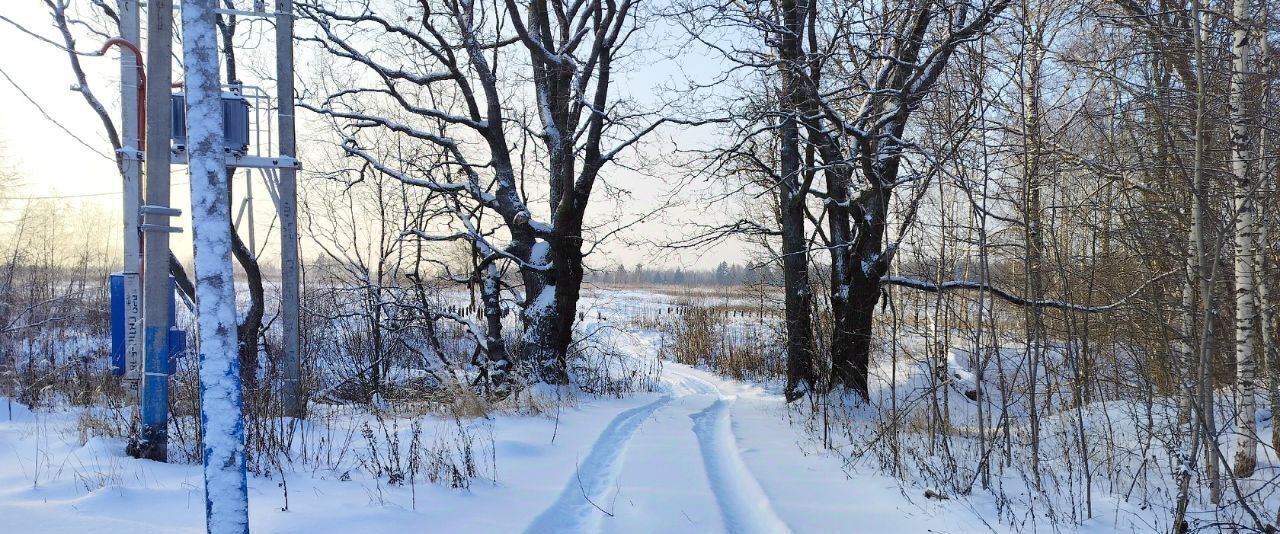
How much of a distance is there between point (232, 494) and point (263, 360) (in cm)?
1695

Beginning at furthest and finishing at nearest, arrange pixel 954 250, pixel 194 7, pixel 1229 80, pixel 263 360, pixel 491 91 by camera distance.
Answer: pixel 263 360
pixel 491 91
pixel 954 250
pixel 1229 80
pixel 194 7

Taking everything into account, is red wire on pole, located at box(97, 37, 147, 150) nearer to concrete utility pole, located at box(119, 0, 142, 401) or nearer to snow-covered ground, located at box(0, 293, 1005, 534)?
concrete utility pole, located at box(119, 0, 142, 401)

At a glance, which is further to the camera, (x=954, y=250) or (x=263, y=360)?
(x=263, y=360)

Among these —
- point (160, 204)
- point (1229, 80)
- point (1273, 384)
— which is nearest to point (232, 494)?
point (160, 204)

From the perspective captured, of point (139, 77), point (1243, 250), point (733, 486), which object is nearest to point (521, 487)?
point (733, 486)

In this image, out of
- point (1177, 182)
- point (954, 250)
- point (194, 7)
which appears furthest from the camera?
point (954, 250)

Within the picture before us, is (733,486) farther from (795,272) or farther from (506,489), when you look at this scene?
(795,272)

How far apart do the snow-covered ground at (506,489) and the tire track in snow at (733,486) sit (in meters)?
0.02

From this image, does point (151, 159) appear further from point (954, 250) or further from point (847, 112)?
point (847, 112)

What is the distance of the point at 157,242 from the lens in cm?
531

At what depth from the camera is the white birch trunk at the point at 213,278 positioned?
9.89ft

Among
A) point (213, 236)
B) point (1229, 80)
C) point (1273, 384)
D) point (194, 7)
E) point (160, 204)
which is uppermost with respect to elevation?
point (1229, 80)

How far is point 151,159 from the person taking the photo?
5117mm

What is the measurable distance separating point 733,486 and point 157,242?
16.1 ft
